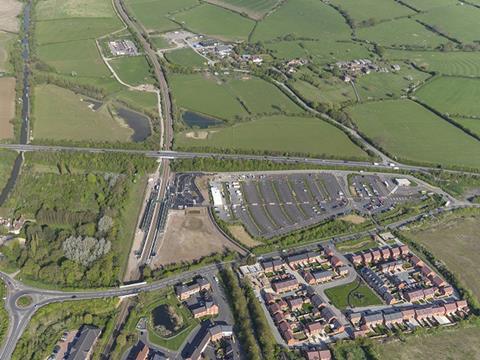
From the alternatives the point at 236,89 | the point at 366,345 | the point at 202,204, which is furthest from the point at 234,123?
the point at 366,345

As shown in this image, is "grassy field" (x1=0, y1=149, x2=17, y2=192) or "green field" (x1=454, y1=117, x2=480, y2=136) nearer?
"grassy field" (x1=0, y1=149, x2=17, y2=192)

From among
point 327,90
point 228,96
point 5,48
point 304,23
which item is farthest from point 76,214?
point 304,23

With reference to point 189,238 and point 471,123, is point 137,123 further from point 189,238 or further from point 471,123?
point 471,123

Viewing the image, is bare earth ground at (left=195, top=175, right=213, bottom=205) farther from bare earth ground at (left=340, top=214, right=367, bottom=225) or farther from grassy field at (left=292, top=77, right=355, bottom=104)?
grassy field at (left=292, top=77, right=355, bottom=104)

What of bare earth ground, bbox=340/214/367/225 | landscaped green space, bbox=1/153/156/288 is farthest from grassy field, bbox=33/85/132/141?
bare earth ground, bbox=340/214/367/225

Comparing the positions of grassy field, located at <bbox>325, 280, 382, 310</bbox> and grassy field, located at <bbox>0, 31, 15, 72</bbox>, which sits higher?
grassy field, located at <bbox>325, 280, 382, 310</bbox>
